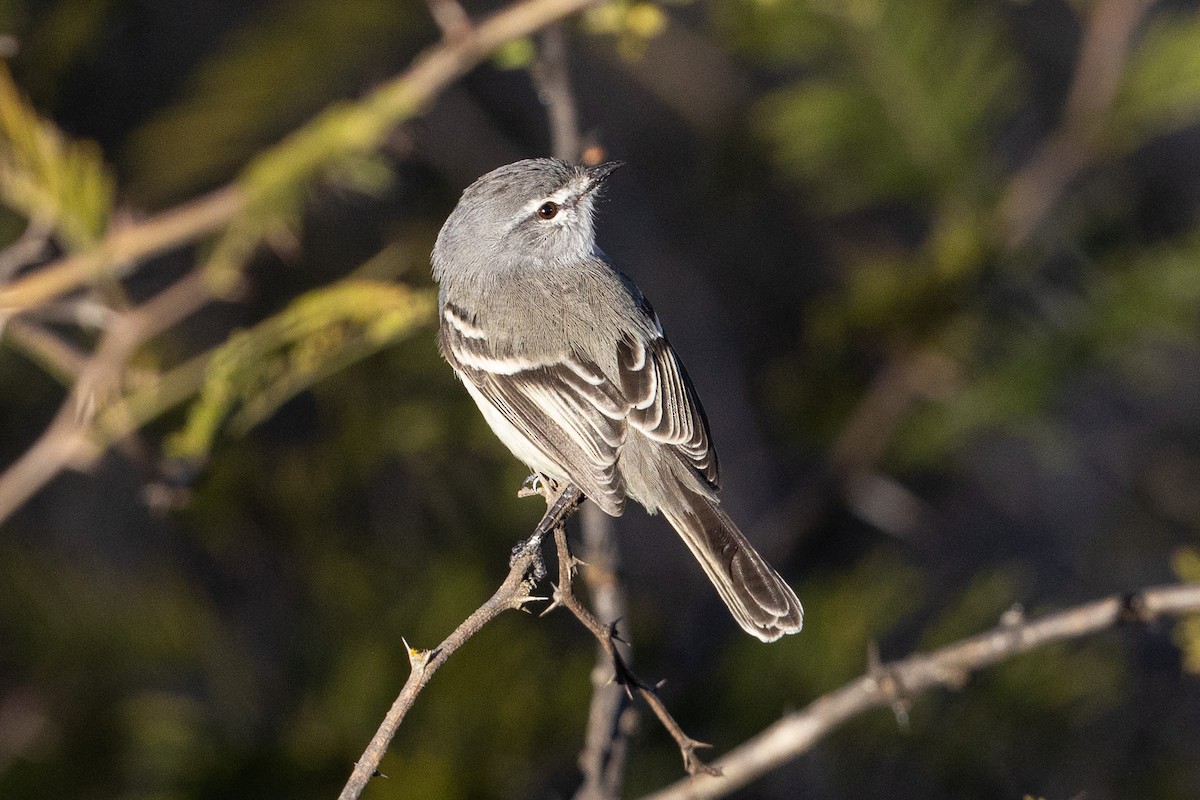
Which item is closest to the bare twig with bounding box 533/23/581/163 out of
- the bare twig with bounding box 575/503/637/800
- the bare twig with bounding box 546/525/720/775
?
the bare twig with bounding box 575/503/637/800

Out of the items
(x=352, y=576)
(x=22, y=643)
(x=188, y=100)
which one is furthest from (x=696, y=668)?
(x=188, y=100)

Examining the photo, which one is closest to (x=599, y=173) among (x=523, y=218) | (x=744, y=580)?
(x=523, y=218)

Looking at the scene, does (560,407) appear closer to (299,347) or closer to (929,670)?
(299,347)

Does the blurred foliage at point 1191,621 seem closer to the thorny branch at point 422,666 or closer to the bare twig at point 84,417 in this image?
the thorny branch at point 422,666

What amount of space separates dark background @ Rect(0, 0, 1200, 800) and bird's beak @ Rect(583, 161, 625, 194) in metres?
0.13

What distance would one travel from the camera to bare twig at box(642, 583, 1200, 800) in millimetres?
2645

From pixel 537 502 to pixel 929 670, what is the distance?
1.81m

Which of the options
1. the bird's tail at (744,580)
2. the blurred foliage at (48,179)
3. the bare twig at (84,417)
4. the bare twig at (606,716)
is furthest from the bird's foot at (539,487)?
the blurred foliage at (48,179)

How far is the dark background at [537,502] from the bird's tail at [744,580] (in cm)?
64

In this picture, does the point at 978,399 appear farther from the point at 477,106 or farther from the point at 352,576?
the point at 477,106

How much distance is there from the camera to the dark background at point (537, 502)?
3.70m

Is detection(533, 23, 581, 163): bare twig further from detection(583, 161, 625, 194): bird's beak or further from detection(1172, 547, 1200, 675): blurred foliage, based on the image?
detection(1172, 547, 1200, 675): blurred foliage

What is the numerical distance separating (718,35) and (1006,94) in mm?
1190

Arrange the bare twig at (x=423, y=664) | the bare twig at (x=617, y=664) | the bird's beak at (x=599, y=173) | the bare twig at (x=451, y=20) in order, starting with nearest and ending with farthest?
1. the bare twig at (x=423, y=664)
2. the bare twig at (x=617, y=664)
3. the bare twig at (x=451, y=20)
4. the bird's beak at (x=599, y=173)
